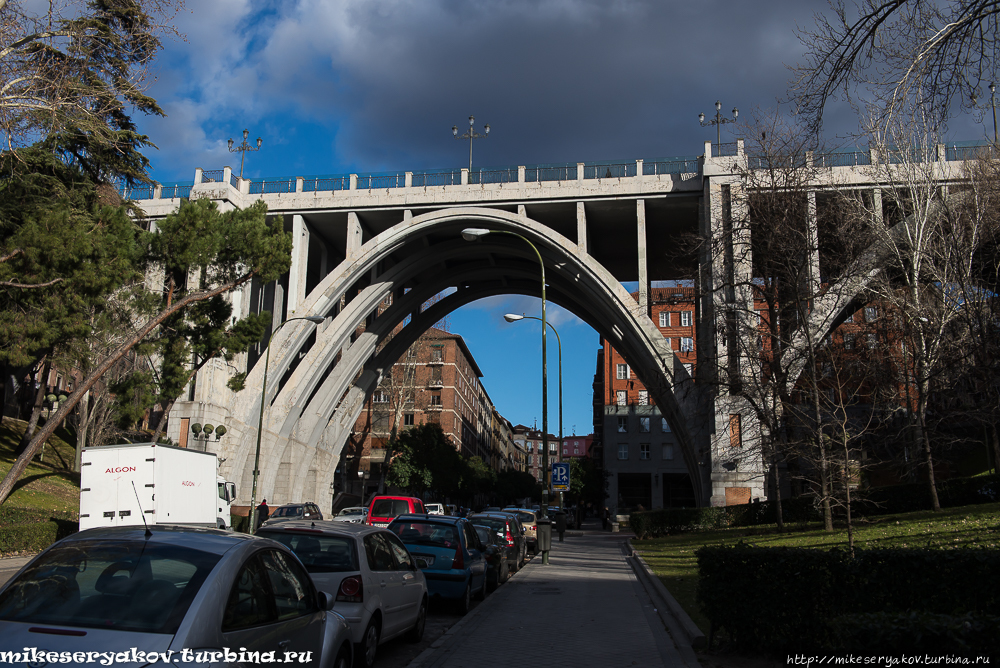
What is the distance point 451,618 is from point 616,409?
53.1 m

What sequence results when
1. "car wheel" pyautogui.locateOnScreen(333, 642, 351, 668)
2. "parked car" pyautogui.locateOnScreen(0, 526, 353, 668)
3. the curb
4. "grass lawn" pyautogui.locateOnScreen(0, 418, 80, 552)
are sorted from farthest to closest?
1. "grass lawn" pyautogui.locateOnScreen(0, 418, 80, 552)
2. the curb
3. "car wheel" pyautogui.locateOnScreen(333, 642, 351, 668)
4. "parked car" pyautogui.locateOnScreen(0, 526, 353, 668)

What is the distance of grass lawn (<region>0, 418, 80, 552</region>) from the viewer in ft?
61.7

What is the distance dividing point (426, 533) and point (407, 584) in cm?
341

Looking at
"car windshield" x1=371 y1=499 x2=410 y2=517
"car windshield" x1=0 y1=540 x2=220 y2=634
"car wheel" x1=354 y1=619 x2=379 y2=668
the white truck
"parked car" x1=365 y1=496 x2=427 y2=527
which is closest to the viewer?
"car windshield" x1=0 y1=540 x2=220 y2=634

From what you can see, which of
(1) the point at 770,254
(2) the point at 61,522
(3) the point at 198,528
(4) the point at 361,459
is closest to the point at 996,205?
(1) the point at 770,254

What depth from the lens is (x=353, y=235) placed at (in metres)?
36.9

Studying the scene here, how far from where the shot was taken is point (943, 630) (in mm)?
4121

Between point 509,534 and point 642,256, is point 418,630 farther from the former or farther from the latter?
point 642,256

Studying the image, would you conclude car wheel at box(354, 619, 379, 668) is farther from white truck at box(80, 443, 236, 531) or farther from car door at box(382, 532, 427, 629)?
white truck at box(80, 443, 236, 531)

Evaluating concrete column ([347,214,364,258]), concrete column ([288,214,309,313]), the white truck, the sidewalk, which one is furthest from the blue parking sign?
concrete column ([347,214,364,258])

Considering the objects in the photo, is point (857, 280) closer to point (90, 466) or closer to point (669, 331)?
point (90, 466)

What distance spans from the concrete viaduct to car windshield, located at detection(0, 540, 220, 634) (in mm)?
26118

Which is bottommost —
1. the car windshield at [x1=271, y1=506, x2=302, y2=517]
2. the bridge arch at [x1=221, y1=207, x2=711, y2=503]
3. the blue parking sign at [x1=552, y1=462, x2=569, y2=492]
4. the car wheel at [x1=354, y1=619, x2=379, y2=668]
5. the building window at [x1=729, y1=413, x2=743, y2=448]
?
the car wheel at [x1=354, y1=619, x2=379, y2=668]

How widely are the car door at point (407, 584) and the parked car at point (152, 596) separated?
3.72 meters
